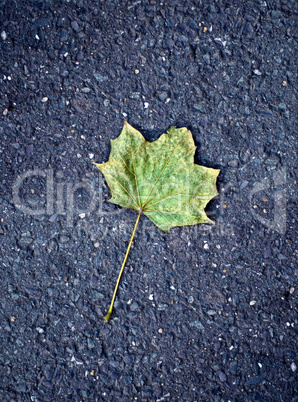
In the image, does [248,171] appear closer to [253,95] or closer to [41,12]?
[253,95]

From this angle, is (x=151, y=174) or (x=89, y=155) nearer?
(x=151, y=174)

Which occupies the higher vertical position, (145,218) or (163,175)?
(163,175)

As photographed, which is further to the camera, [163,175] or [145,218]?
[145,218]

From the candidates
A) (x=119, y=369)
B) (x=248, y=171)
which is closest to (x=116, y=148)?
(x=248, y=171)
